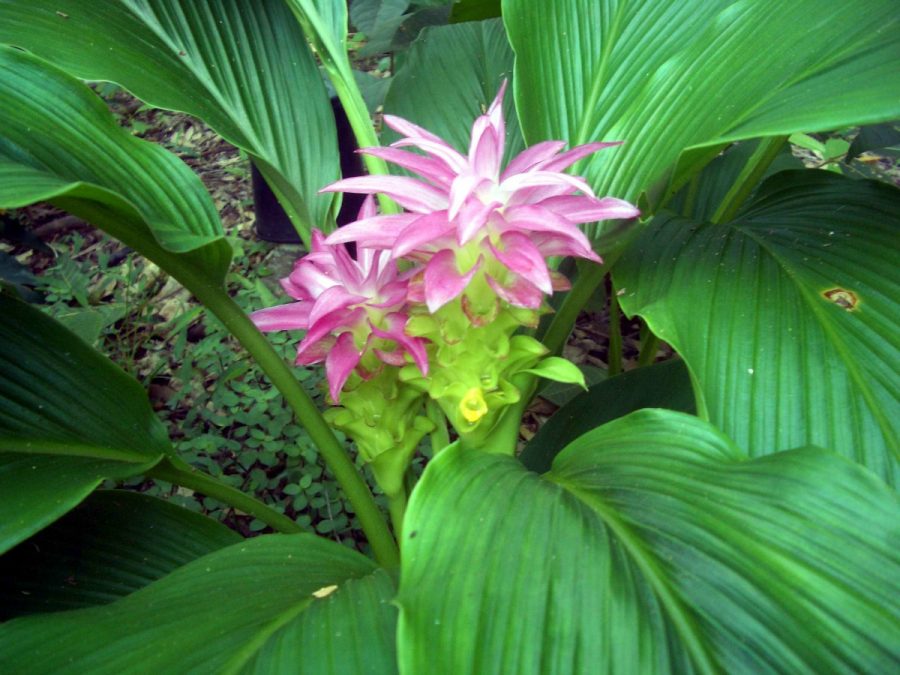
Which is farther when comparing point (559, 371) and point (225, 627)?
point (559, 371)

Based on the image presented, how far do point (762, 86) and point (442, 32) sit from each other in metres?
0.73

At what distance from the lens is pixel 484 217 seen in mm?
696

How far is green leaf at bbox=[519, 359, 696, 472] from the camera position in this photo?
1.04 meters

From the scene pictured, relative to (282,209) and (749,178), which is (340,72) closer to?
(749,178)

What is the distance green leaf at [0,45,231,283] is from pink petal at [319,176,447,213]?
0.50 ft

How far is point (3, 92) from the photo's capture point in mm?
788

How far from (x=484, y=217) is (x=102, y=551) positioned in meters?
0.64

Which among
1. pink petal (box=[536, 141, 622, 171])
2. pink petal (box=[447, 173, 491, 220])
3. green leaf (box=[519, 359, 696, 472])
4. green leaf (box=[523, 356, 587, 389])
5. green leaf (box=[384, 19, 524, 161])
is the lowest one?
green leaf (box=[519, 359, 696, 472])

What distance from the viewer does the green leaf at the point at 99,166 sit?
754mm

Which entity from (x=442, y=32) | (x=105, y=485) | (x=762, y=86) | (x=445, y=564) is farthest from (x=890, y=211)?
(x=105, y=485)

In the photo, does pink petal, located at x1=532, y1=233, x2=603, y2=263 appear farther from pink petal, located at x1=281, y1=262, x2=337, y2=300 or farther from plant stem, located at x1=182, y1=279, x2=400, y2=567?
plant stem, located at x1=182, y1=279, x2=400, y2=567

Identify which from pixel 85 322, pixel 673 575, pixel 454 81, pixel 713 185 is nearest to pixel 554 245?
pixel 673 575

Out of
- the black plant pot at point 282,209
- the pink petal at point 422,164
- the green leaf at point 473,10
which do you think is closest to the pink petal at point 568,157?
the pink petal at point 422,164

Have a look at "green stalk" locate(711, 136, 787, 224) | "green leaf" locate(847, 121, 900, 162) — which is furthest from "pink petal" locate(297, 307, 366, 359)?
"green leaf" locate(847, 121, 900, 162)
